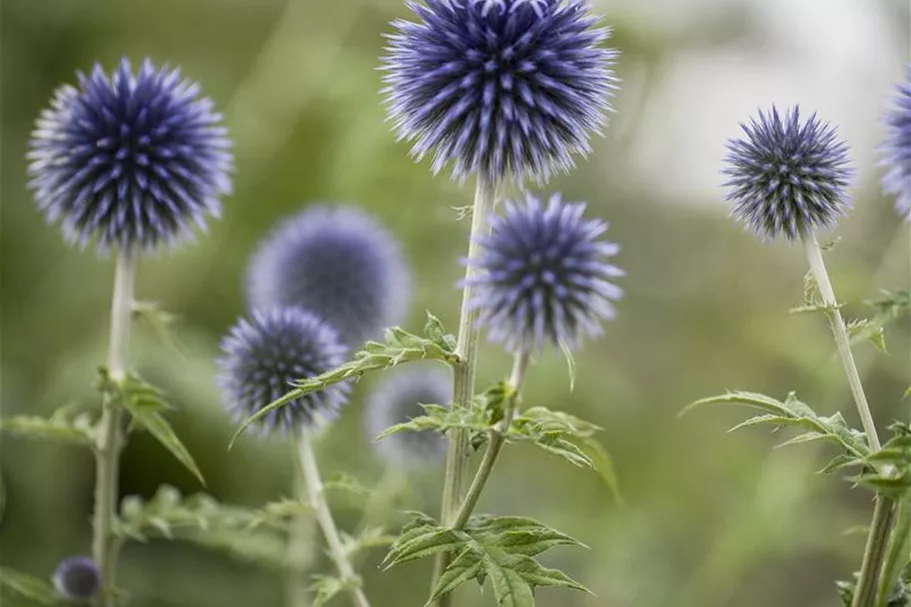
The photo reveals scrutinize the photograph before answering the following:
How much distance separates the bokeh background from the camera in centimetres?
195

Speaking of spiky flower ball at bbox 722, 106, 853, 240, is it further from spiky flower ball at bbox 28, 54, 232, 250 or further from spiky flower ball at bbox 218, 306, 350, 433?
spiky flower ball at bbox 28, 54, 232, 250

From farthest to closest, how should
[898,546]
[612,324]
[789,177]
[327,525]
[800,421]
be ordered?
[612,324] → [327,525] → [789,177] → [800,421] → [898,546]

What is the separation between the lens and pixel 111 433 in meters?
1.31

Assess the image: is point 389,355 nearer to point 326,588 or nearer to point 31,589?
point 326,588

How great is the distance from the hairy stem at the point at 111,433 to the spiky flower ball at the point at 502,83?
1.77 feet

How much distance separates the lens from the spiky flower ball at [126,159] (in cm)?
134

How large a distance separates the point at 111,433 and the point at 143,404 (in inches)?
Answer: 7.4

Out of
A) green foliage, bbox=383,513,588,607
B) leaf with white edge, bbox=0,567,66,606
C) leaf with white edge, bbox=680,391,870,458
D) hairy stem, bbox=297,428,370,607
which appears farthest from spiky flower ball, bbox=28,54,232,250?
leaf with white edge, bbox=680,391,870,458

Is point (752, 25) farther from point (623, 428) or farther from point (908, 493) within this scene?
point (908, 493)

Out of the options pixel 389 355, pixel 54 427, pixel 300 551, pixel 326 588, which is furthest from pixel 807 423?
pixel 300 551

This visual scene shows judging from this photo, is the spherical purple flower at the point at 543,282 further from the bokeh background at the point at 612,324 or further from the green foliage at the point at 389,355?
the bokeh background at the point at 612,324

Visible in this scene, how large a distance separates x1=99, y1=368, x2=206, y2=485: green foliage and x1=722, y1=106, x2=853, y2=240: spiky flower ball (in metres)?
0.69

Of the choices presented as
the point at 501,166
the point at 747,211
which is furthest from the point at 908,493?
the point at 501,166

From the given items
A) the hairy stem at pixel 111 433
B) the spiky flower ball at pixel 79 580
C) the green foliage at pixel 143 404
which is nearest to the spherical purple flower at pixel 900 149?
the green foliage at pixel 143 404
